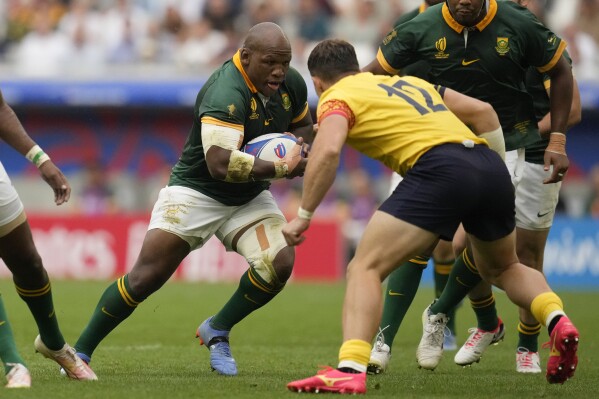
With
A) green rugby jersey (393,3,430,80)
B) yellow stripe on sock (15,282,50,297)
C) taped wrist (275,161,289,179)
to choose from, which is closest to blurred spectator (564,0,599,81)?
green rugby jersey (393,3,430,80)

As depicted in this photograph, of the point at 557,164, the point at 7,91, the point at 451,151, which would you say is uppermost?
the point at 451,151

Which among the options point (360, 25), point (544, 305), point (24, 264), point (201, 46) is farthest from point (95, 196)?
point (544, 305)

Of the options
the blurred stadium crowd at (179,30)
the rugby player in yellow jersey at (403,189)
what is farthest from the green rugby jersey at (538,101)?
the blurred stadium crowd at (179,30)

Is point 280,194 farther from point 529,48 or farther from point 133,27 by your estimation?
point 529,48

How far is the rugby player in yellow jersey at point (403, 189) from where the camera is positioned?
632 cm

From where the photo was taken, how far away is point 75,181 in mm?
21375

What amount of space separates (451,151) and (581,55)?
1416 centimetres

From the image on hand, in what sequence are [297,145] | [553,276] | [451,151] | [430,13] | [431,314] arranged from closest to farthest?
[451,151], [297,145], [430,13], [431,314], [553,276]

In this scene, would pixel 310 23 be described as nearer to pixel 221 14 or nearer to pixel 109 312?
pixel 221 14

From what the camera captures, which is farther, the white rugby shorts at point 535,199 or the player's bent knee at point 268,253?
the white rugby shorts at point 535,199

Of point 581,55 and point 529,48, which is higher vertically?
point 529,48

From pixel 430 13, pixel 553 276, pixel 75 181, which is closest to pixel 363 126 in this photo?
pixel 430 13

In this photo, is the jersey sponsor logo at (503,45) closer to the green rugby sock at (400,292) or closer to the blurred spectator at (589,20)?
the green rugby sock at (400,292)

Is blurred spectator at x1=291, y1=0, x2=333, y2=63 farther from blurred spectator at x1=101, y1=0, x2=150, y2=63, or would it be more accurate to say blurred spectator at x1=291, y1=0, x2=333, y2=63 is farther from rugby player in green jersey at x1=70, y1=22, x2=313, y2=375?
rugby player in green jersey at x1=70, y1=22, x2=313, y2=375
